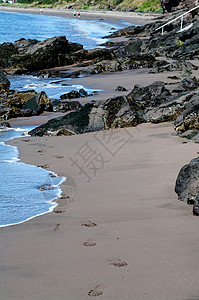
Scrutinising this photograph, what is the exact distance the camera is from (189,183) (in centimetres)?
477

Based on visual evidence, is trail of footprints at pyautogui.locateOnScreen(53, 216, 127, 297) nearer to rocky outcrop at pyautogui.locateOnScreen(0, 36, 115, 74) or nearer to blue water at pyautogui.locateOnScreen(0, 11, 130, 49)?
rocky outcrop at pyautogui.locateOnScreen(0, 36, 115, 74)

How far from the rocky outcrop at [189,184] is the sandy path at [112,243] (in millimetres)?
103

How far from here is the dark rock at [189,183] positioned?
15.3 feet

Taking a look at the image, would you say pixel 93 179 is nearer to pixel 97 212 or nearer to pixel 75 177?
pixel 75 177

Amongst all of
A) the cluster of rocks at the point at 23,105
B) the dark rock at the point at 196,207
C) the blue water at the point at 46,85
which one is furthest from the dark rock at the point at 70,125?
the dark rock at the point at 196,207

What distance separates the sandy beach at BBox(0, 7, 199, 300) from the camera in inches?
119

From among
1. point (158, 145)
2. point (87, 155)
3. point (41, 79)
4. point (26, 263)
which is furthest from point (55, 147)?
point (41, 79)

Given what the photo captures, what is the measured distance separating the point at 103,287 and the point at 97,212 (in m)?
1.74

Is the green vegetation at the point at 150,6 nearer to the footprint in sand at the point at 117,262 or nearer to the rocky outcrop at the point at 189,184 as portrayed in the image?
the rocky outcrop at the point at 189,184

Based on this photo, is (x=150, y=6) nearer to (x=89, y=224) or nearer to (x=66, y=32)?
(x=66, y=32)

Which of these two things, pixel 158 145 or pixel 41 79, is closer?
pixel 158 145

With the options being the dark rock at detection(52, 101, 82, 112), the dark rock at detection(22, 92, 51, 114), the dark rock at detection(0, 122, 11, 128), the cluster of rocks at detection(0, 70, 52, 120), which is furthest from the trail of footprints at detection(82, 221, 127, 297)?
the dark rock at detection(22, 92, 51, 114)

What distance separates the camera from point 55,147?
324 inches

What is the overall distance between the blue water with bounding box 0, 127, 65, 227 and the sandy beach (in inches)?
6.5
